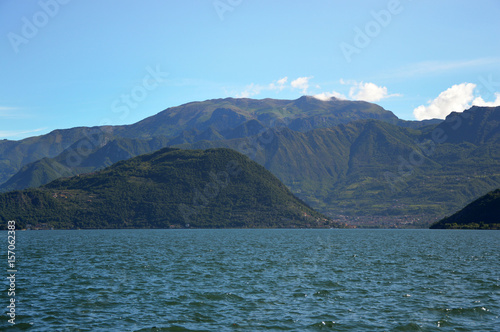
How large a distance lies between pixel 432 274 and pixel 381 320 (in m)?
32.8

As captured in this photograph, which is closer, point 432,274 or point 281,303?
point 281,303

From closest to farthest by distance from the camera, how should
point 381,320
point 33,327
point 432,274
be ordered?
point 33,327 → point 381,320 → point 432,274

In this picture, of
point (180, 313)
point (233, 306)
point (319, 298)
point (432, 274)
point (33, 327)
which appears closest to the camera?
point (33, 327)

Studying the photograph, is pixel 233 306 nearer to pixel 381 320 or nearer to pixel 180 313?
pixel 180 313

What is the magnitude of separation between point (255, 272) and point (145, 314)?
103 feet

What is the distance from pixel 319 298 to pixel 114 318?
22200 millimetres

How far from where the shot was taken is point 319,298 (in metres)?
51.7

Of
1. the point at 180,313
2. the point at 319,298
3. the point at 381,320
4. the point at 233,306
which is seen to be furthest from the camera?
the point at 319,298

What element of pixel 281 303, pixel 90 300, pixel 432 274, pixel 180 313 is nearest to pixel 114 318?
pixel 180 313

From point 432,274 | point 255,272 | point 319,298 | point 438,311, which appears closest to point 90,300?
point 319,298

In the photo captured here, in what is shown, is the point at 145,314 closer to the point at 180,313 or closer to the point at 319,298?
the point at 180,313

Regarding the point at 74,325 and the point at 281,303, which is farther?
the point at 281,303

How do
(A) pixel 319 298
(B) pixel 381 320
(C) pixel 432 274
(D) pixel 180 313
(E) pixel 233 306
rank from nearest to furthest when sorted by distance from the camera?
(B) pixel 381 320 < (D) pixel 180 313 < (E) pixel 233 306 < (A) pixel 319 298 < (C) pixel 432 274

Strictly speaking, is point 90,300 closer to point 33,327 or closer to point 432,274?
point 33,327
